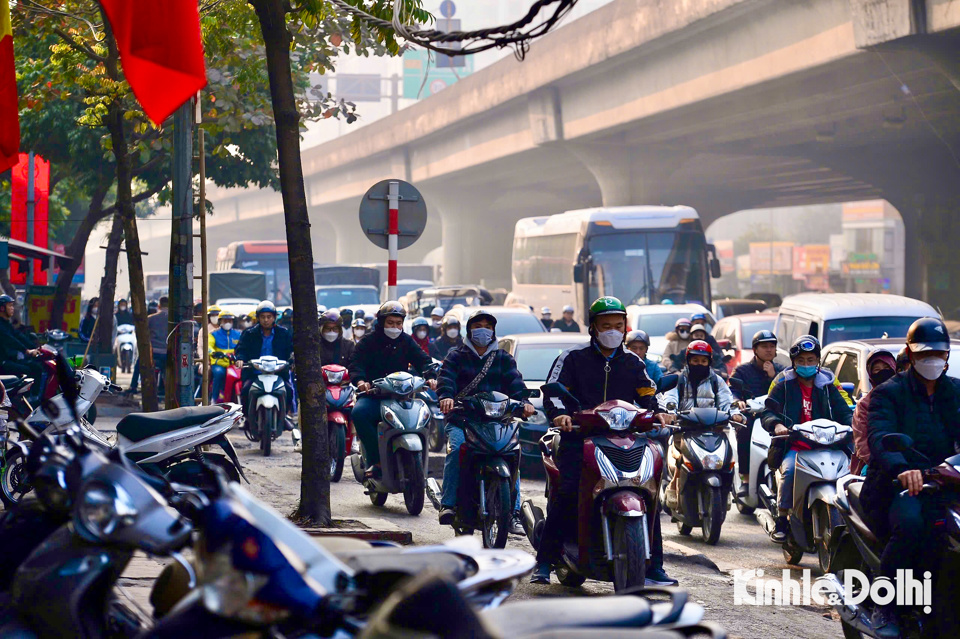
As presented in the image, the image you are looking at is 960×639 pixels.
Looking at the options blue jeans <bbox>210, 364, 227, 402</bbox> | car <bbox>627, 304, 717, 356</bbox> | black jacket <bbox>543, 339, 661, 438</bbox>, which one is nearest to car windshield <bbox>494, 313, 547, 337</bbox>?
car <bbox>627, 304, 717, 356</bbox>

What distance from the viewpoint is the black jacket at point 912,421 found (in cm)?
592

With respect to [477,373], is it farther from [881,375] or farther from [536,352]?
[536,352]

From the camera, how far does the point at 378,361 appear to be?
35.4 ft

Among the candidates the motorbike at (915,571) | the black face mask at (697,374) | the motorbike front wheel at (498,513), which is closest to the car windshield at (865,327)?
the black face mask at (697,374)

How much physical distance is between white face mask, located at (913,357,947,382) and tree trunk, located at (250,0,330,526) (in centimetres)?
410

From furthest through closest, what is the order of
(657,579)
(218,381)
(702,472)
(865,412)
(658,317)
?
(658,317) < (218,381) < (702,472) < (657,579) < (865,412)

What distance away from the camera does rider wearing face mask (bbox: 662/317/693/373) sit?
15161 mm

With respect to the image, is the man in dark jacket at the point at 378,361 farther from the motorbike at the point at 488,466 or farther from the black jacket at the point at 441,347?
the black jacket at the point at 441,347

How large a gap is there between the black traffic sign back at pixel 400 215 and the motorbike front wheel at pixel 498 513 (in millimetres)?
3579

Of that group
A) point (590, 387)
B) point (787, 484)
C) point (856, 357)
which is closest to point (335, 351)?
point (856, 357)

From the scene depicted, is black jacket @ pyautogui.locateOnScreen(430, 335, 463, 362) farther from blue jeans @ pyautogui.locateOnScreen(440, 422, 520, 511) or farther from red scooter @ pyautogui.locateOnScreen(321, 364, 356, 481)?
blue jeans @ pyautogui.locateOnScreen(440, 422, 520, 511)

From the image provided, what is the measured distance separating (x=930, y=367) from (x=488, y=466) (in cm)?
331

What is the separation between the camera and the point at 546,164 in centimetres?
4528

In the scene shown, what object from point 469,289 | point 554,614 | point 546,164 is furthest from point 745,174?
point 554,614
